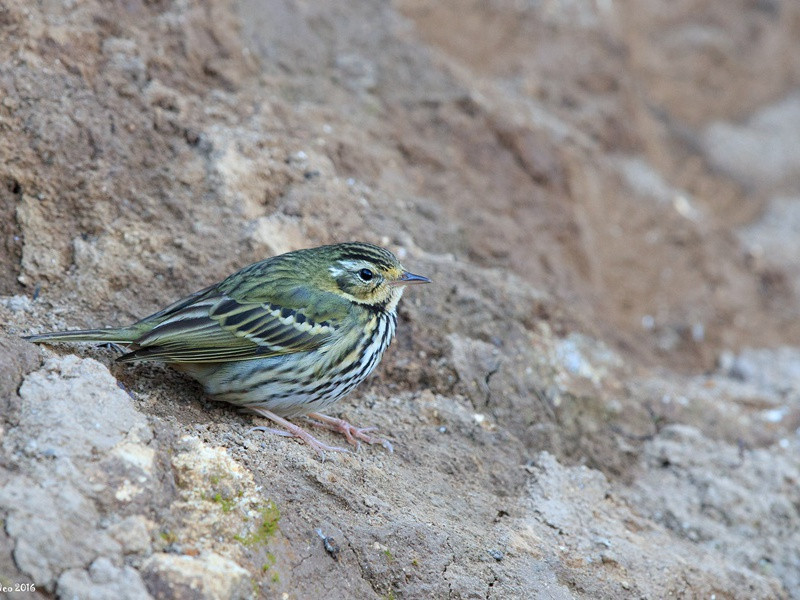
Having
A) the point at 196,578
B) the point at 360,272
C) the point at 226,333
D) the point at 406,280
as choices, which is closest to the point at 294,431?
the point at 226,333

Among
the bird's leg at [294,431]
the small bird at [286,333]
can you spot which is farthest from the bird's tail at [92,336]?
the bird's leg at [294,431]

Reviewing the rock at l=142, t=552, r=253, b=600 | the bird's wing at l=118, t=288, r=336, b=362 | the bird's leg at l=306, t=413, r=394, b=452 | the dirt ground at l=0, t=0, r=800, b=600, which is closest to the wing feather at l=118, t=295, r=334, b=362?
the bird's wing at l=118, t=288, r=336, b=362

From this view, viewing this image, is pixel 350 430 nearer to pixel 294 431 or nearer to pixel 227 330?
pixel 294 431

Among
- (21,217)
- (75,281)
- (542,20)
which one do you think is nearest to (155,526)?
(75,281)

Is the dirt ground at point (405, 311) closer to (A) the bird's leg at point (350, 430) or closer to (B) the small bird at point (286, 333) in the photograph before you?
(A) the bird's leg at point (350, 430)

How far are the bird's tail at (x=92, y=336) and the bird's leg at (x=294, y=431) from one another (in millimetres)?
777

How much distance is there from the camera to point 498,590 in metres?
4.31

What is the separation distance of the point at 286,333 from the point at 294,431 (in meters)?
0.55

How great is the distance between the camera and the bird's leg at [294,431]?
4.84 meters

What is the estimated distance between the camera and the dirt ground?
A: 3.89 metres

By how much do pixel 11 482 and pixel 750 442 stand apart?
204 inches

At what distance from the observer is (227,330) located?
493 cm

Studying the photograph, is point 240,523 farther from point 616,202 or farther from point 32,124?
point 616,202

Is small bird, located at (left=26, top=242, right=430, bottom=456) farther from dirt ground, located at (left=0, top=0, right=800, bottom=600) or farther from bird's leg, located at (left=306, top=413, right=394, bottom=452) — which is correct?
dirt ground, located at (left=0, top=0, right=800, bottom=600)
